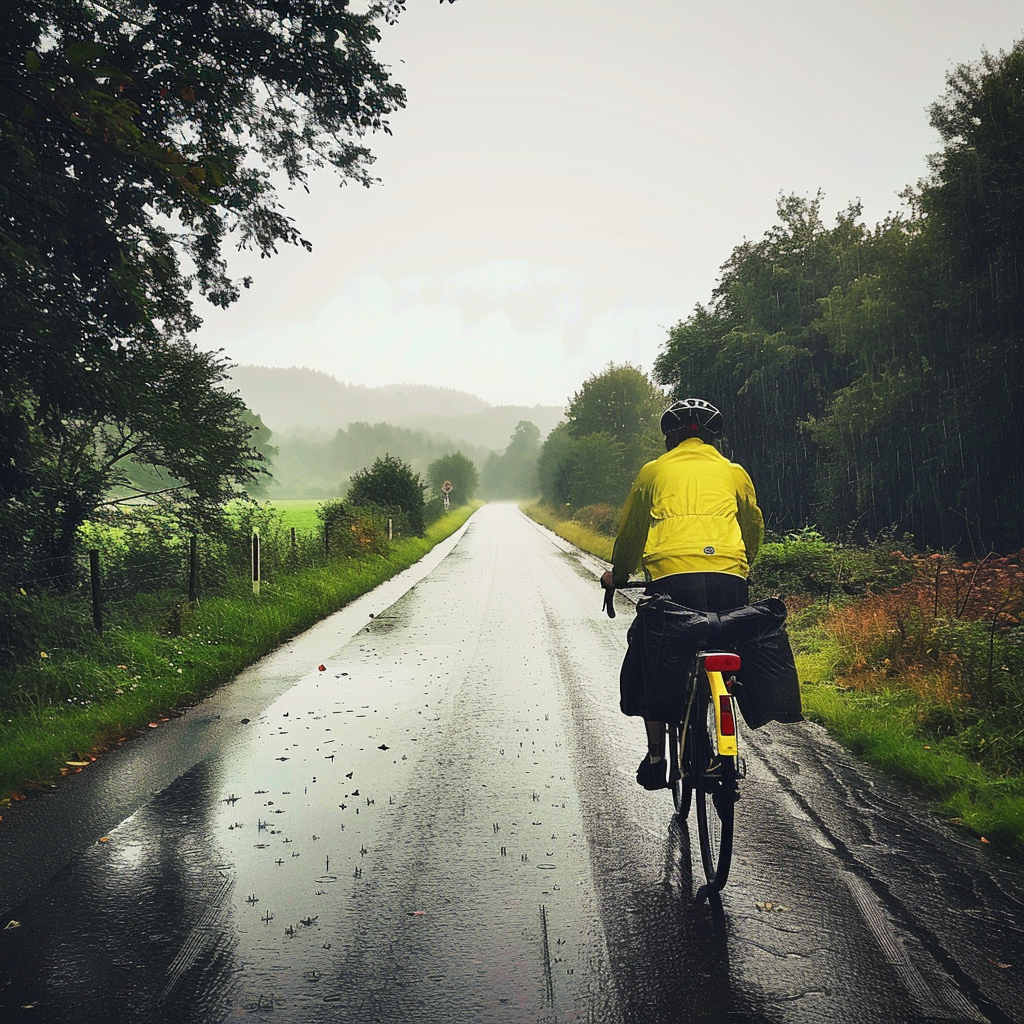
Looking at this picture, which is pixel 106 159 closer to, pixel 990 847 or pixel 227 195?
pixel 227 195

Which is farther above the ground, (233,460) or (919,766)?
(233,460)

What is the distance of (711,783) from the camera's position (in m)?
3.91

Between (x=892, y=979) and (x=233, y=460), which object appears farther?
(x=233, y=460)

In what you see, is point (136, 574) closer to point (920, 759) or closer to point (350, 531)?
point (350, 531)

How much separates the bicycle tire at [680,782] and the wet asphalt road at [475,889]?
92 mm

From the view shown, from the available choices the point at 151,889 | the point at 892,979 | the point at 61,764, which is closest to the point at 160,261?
the point at 151,889

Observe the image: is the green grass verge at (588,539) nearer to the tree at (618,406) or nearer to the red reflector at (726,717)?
the tree at (618,406)

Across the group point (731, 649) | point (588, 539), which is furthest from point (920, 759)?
point (588, 539)

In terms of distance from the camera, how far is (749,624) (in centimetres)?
406

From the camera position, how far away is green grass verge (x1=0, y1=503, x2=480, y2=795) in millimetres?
6215

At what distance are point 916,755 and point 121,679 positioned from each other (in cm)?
697

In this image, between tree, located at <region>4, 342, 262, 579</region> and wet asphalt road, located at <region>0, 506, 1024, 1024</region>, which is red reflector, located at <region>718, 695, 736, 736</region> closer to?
wet asphalt road, located at <region>0, 506, 1024, 1024</region>

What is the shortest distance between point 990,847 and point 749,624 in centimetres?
196

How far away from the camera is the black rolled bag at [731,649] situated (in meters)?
4.06
